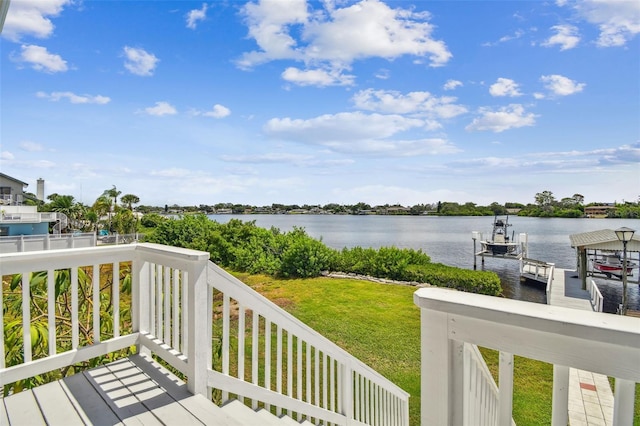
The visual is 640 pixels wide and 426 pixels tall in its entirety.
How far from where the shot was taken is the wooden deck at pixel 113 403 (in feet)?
5.72

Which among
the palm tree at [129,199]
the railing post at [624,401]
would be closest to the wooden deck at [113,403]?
the railing post at [624,401]

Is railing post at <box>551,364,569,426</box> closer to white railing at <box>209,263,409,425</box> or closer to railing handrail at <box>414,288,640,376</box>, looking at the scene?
railing handrail at <box>414,288,640,376</box>

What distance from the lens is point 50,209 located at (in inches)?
1153

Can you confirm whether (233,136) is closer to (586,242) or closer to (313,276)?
(313,276)

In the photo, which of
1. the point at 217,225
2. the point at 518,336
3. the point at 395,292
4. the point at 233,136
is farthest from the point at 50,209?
the point at 518,336

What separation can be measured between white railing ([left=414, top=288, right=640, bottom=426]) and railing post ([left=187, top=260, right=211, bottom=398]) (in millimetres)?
1421

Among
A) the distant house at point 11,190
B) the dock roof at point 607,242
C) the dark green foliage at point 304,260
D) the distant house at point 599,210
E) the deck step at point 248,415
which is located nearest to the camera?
the deck step at point 248,415

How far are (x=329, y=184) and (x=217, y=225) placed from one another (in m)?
11.3

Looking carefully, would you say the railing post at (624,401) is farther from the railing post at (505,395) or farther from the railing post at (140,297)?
the railing post at (140,297)

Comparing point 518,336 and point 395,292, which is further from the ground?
point 518,336

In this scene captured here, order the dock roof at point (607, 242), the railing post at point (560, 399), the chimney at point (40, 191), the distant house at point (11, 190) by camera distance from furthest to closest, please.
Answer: the chimney at point (40, 191), the distant house at point (11, 190), the dock roof at point (607, 242), the railing post at point (560, 399)

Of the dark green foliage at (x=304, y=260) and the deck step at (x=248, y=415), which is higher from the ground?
the deck step at (x=248, y=415)

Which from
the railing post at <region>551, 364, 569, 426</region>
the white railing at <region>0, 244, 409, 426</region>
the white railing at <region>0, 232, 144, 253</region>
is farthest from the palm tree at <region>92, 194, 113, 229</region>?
the railing post at <region>551, 364, 569, 426</region>

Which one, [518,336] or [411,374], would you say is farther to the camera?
[411,374]
